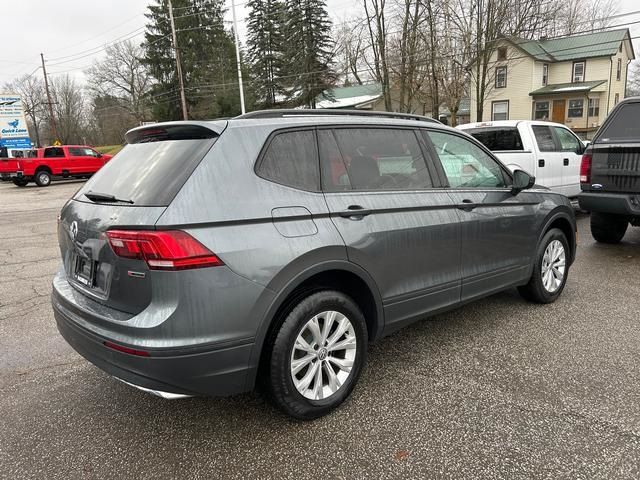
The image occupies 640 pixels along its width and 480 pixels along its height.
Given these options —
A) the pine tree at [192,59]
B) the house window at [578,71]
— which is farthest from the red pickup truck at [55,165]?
the house window at [578,71]

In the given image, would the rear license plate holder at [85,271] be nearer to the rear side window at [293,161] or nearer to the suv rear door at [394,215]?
the rear side window at [293,161]

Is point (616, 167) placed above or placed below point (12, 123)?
below

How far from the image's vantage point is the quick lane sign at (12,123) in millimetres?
30969

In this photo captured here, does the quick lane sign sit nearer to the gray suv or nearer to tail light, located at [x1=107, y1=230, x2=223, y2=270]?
the gray suv

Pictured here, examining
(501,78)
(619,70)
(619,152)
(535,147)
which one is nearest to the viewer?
(619,152)

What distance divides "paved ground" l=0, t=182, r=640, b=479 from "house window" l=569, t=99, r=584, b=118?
1487 inches

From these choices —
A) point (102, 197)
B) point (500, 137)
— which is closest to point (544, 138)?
point (500, 137)

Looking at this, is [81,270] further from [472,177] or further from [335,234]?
[472,177]

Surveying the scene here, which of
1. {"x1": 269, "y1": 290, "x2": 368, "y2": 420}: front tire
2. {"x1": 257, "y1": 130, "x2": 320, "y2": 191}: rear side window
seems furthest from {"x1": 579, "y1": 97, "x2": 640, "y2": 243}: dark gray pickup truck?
{"x1": 257, "y1": 130, "x2": 320, "y2": 191}: rear side window

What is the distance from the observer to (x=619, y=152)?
576 cm

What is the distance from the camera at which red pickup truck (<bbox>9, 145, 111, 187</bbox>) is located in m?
22.4

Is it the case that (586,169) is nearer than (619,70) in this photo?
Yes

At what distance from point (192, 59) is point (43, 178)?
67.7 feet

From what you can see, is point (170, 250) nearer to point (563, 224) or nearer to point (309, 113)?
point (309, 113)
